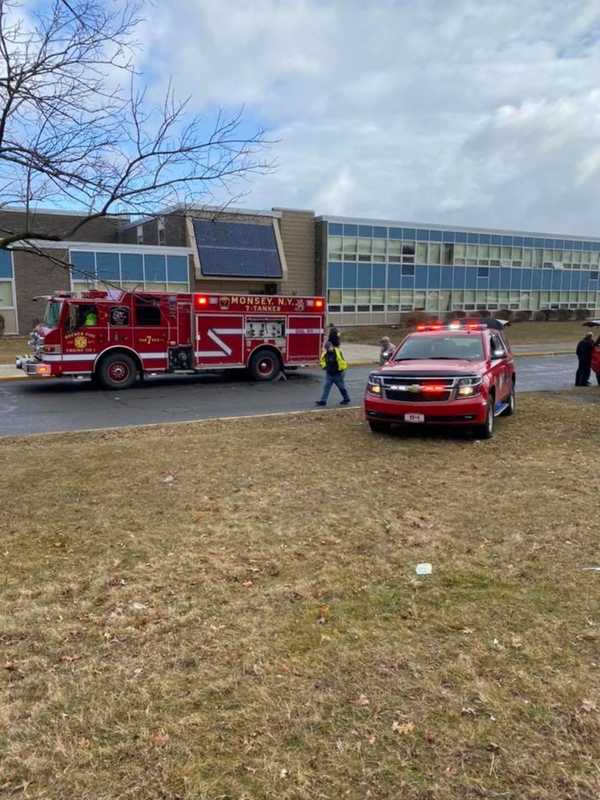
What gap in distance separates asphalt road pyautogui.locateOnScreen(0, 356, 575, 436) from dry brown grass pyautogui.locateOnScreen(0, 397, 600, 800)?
5148 millimetres

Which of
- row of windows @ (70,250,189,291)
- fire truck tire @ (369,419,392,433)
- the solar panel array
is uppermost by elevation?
the solar panel array

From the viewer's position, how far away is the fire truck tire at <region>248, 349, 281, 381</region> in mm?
18406

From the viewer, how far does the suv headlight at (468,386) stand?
28.2 feet

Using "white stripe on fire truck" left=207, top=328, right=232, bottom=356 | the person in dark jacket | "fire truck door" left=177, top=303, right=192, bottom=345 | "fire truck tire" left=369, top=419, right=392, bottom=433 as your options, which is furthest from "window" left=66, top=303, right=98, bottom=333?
the person in dark jacket

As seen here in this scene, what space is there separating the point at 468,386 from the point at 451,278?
40.9 meters

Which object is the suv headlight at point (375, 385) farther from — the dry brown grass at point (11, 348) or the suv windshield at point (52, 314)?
the dry brown grass at point (11, 348)

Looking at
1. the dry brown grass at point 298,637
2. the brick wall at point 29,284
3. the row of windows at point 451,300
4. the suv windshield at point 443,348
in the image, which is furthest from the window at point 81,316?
the row of windows at point 451,300

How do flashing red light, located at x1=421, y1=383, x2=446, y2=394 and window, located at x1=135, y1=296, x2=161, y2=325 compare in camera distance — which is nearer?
flashing red light, located at x1=421, y1=383, x2=446, y2=394

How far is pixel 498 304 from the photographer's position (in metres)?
50.3

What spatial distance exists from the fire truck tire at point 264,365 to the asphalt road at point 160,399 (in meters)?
0.39

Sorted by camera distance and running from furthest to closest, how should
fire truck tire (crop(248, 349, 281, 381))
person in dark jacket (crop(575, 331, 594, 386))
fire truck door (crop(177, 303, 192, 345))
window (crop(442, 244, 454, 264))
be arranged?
window (crop(442, 244, 454, 264))
fire truck tire (crop(248, 349, 281, 381))
fire truck door (crop(177, 303, 192, 345))
person in dark jacket (crop(575, 331, 594, 386))

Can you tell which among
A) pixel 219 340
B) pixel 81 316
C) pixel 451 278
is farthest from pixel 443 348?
pixel 451 278

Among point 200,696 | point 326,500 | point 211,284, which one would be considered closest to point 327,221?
point 211,284

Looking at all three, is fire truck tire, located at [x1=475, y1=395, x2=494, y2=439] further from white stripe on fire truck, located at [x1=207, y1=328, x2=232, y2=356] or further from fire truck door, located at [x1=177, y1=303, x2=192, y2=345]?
fire truck door, located at [x1=177, y1=303, x2=192, y2=345]
